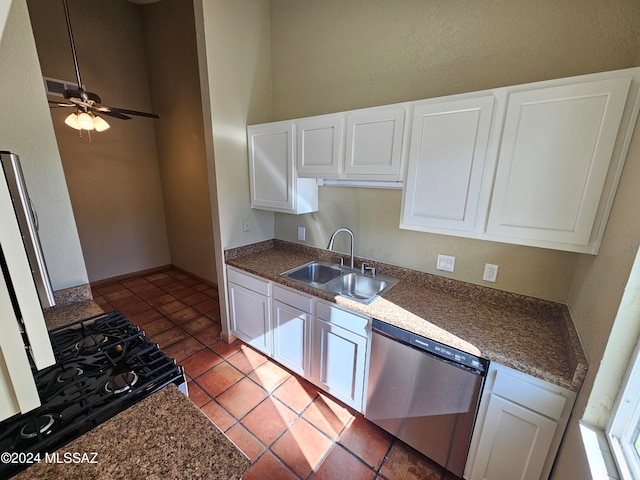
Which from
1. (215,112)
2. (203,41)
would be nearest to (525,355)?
(215,112)

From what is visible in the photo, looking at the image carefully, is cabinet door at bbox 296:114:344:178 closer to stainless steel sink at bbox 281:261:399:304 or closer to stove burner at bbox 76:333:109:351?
stainless steel sink at bbox 281:261:399:304

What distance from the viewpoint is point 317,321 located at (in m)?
1.86

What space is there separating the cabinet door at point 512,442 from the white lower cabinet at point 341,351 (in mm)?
678

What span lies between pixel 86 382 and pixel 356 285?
1.64 meters

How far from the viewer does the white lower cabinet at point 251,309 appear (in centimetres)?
219

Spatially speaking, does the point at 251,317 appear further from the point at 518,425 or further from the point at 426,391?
the point at 518,425

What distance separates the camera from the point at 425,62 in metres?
1.74

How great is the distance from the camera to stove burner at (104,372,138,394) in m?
0.88

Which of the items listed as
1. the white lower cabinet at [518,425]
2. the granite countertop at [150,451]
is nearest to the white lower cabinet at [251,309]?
the granite countertop at [150,451]

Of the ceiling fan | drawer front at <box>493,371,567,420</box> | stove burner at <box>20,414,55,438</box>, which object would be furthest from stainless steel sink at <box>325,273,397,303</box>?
the ceiling fan

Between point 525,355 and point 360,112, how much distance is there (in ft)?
5.10

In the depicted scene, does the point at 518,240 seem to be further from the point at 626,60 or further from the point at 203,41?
the point at 203,41

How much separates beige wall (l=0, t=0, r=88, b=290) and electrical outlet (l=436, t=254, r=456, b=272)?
2218 mm

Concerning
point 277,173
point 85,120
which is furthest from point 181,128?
point 277,173
